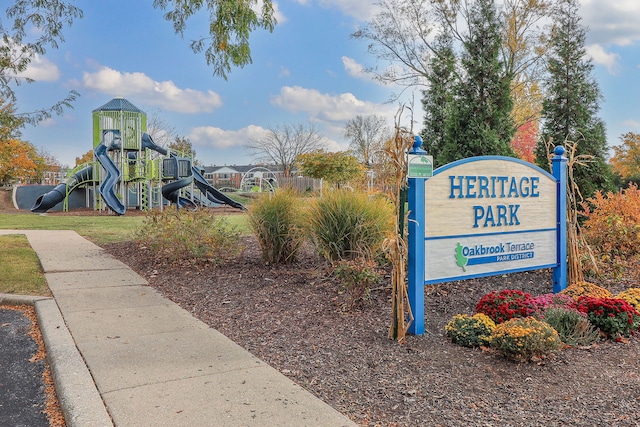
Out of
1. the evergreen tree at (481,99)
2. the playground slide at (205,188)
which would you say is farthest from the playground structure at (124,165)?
the evergreen tree at (481,99)

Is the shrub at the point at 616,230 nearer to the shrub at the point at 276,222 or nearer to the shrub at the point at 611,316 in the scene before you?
the shrub at the point at 611,316

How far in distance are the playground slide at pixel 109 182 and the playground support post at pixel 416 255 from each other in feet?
59.8

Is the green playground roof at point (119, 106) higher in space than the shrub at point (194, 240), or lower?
higher

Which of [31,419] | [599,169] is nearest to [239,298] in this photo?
[31,419]

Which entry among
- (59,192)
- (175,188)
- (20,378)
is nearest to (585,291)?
(20,378)

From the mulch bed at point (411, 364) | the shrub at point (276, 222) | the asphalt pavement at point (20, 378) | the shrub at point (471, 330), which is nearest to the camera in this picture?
the mulch bed at point (411, 364)

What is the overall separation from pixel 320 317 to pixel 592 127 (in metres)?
8.02

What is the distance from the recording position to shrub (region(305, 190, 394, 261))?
581 cm

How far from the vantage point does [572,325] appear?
13.3ft

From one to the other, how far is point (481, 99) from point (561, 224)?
5.34 meters

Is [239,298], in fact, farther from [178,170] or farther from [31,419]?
[178,170]

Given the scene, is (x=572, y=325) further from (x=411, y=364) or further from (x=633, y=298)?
(x=411, y=364)

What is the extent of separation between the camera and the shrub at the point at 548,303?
4.24 meters

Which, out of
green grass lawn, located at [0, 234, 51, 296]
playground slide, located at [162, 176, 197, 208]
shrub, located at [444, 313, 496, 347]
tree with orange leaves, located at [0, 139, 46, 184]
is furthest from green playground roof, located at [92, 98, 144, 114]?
shrub, located at [444, 313, 496, 347]
